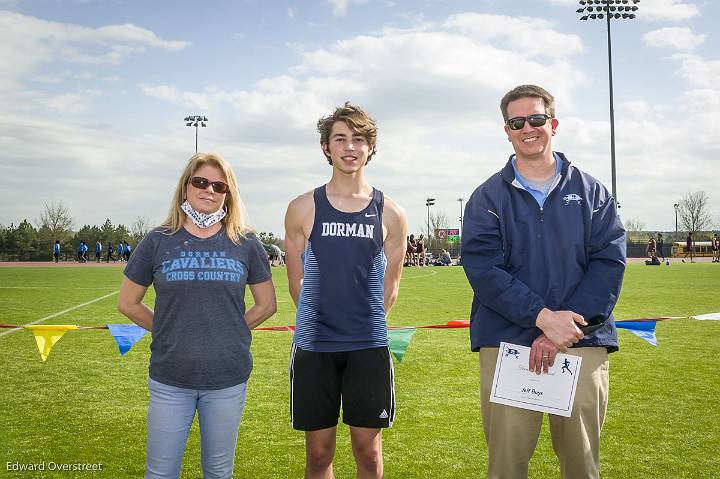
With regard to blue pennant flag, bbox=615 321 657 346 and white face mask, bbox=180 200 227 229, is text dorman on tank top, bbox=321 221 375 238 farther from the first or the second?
blue pennant flag, bbox=615 321 657 346

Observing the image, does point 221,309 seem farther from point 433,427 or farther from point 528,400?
point 433,427

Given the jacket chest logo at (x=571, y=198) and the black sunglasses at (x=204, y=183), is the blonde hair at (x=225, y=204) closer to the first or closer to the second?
the black sunglasses at (x=204, y=183)

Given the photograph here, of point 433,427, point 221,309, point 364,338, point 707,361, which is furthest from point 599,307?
point 707,361

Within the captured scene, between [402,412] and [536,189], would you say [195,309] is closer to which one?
[536,189]

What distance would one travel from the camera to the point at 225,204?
11.0 ft

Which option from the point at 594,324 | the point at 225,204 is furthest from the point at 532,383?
the point at 225,204

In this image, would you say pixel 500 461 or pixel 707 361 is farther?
pixel 707 361

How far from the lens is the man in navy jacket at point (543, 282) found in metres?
2.88

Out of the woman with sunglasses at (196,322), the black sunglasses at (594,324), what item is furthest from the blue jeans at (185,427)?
the black sunglasses at (594,324)

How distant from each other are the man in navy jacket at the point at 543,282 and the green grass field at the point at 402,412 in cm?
167

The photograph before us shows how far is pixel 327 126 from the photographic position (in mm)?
3713

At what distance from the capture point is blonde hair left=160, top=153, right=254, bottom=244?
3248mm

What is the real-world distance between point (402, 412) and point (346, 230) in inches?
124

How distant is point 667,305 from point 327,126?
14.1 m
